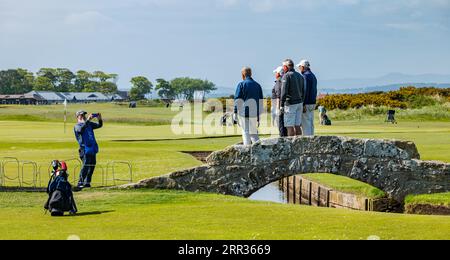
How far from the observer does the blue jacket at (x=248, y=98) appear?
23.8 m

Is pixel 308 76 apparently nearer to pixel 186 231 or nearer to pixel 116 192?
pixel 116 192

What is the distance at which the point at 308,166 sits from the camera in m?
22.5

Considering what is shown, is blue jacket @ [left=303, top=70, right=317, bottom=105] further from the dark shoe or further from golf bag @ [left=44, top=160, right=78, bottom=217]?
the dark shoe

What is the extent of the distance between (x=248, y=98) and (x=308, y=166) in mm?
2737

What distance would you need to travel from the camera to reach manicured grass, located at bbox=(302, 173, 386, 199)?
24.4 m

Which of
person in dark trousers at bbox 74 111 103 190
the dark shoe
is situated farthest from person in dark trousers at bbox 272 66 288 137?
the dark shoe

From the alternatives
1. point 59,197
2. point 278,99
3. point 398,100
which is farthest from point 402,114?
point 59,197

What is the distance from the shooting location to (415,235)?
49.6 ft

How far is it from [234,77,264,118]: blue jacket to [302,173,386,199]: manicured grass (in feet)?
12.8

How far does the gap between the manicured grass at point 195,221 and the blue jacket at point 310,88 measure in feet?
14.8

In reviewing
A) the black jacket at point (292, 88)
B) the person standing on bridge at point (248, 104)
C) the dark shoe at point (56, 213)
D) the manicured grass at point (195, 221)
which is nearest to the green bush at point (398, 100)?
the person standing on bridge at point (248, 104)

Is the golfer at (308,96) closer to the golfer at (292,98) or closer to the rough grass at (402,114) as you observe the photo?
the golfer at (292,98)
